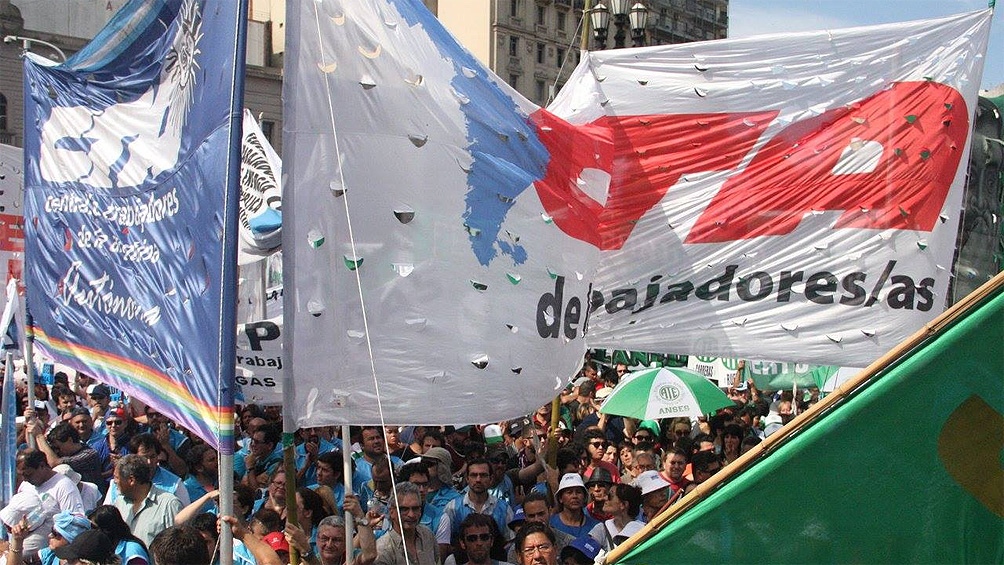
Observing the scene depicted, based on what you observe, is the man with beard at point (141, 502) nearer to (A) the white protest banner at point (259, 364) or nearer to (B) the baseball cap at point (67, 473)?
(B) the baseball cap at point (67, 473)

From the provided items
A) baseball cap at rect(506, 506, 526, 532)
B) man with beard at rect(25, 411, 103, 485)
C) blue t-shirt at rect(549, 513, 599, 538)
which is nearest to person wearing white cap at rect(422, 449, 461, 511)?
baseball cap at rect(506, 506, 526, 532)

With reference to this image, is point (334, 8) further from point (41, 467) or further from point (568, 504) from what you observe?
point (41, 467)

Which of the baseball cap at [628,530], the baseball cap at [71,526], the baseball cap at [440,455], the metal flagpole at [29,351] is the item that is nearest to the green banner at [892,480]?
the baseball cap at [71,526]

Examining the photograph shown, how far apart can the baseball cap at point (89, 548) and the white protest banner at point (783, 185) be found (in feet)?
10.2

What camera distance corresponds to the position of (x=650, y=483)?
Answer: 7199 mm

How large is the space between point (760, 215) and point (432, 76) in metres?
2.74

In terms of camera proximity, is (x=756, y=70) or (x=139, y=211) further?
(x=756, y=70)

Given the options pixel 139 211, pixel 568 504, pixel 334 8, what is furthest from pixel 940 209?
pixel 139 211

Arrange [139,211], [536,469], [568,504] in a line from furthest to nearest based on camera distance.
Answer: [536,469]
[568,504]
[139,211]

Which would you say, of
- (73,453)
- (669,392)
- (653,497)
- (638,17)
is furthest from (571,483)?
(638,17)

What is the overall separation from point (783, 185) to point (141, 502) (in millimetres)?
4102

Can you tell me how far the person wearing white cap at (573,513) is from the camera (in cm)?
682

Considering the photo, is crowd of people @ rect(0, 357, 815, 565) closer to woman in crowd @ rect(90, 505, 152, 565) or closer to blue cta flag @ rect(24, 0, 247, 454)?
woman in crowd @ rect(90, 505, 152, 565)

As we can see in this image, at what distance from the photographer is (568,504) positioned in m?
6.87
